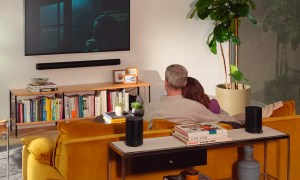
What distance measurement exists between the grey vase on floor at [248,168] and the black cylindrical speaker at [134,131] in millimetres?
897

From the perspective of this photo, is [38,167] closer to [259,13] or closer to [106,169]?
[106,169]

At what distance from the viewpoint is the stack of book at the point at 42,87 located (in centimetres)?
757

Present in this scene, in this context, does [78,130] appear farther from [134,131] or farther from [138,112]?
[138,112]

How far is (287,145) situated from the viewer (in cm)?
475

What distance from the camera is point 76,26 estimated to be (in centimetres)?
800

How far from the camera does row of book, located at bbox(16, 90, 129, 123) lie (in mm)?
7625

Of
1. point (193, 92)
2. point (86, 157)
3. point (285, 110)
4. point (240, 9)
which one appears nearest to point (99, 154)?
point (86, 157)

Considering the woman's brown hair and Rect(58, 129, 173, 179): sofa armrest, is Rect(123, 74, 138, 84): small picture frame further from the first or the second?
Rect(58, 129, 173, 179): sofa armrest

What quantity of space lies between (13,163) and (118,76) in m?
2.35

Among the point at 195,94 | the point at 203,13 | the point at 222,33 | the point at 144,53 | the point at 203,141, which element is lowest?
the point at 203,141

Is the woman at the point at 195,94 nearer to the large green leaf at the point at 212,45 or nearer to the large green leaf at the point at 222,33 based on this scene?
the large green leaf at the point at 222,33

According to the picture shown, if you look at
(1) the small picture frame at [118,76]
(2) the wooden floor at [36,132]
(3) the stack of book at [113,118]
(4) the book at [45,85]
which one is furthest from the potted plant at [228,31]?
(2) the wooden floor at [36,132]

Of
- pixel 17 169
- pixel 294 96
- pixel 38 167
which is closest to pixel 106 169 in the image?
pixel 38 167

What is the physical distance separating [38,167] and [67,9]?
3.89m
